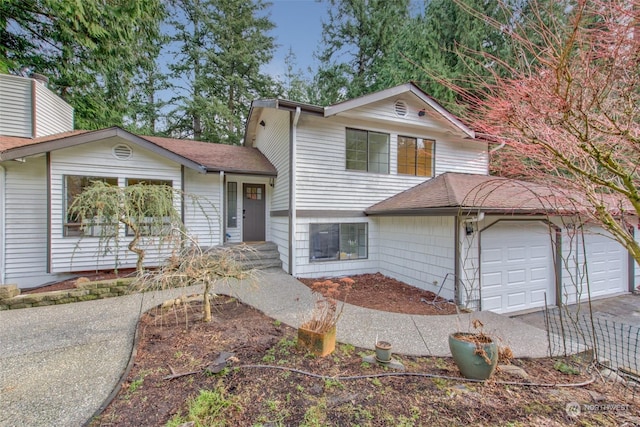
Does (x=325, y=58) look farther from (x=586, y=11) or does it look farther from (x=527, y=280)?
(x=586, y=11)

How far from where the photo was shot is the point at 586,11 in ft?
6.03

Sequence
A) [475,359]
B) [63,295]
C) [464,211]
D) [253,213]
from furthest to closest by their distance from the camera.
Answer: [253,213] < [464,211] < [63,295] < [475,359]

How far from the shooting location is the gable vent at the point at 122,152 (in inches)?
296

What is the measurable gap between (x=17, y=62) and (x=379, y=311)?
54.7 ft


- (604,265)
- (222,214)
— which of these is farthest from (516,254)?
(222,214)

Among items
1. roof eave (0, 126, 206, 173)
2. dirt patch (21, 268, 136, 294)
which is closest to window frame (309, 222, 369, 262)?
roof eave (0, 126, 206, 173)

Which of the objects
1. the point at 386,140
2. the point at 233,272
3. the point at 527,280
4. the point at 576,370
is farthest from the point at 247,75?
the point at 576,370

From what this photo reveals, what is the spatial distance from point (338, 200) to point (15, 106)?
10.4 m

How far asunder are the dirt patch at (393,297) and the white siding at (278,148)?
2.83 metres

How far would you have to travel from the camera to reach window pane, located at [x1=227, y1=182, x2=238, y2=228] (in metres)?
9.59

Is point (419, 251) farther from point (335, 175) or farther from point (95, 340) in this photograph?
point (95, 340)

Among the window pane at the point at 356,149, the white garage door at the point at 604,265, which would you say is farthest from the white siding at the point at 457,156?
the white garage door at the point at 604,265

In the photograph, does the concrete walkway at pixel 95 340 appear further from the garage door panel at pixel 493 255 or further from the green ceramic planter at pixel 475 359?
the garage door panel at pixel 493 255

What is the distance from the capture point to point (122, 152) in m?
7.57
